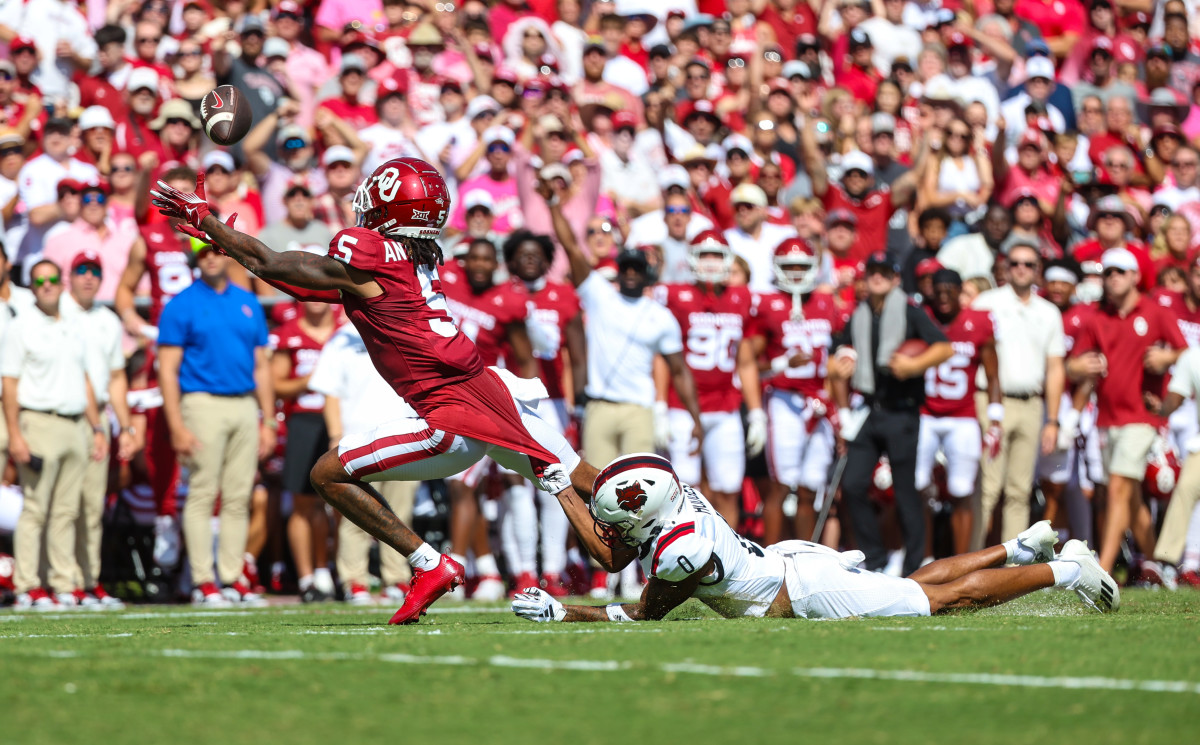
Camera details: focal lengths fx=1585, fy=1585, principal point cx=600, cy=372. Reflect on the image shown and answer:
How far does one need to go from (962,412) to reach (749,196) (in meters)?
2.93

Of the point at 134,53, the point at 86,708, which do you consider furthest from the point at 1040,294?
the point at 86,708

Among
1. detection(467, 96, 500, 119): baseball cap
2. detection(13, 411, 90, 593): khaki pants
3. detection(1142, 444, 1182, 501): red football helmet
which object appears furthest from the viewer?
detection(467, 96, 500, 119): baseball cap

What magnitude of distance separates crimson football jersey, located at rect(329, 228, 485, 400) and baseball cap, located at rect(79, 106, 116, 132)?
20.9 feet

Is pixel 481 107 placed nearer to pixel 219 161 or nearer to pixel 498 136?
pixel 498 136

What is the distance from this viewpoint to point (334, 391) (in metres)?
11.2

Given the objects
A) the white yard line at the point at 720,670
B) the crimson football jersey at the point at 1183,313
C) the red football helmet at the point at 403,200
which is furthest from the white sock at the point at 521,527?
the white yard line at the point at 720,670

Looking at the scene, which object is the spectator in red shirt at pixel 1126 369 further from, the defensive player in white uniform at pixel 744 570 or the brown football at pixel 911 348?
the defensive player in white uniform at pixel 744 570

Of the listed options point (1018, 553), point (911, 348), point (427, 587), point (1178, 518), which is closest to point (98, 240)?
point (427, 587)

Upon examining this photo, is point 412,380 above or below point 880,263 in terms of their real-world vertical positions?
below

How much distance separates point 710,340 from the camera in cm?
1231

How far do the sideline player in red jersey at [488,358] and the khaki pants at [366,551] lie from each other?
35 centimetres

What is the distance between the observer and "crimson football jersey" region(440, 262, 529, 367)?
11539 mm

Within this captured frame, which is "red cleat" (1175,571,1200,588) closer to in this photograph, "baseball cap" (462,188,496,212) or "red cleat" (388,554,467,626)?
"baseball cap" (462,188,496,212)

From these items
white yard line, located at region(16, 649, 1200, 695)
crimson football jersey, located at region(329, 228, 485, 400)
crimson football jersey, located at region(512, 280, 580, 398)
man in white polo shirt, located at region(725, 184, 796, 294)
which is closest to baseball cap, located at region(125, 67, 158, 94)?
crimson football jersey, located at region(512, 280, 580, 398)
